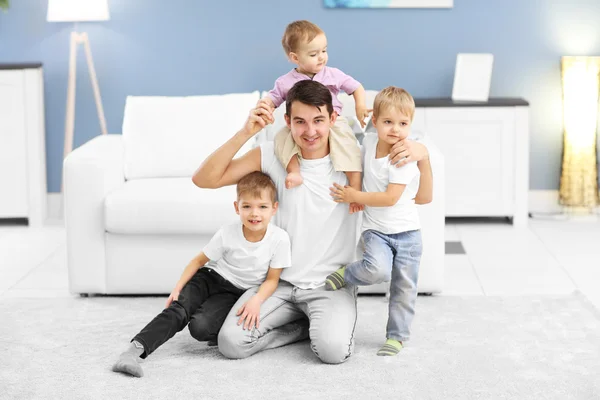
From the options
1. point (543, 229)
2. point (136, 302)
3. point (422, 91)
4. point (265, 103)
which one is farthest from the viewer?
point (422, 91)

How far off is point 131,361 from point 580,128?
306 centimetres

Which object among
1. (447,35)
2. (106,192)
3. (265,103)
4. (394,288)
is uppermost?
(447,35)

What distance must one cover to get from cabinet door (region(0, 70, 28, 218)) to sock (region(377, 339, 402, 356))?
2.67 m

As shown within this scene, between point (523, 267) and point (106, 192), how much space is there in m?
1.76

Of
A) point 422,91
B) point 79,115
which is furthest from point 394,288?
point 79,115

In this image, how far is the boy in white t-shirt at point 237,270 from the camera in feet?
9.27

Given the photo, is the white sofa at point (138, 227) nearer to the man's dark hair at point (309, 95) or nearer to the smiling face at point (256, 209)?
the smiling face at point (256, 209)

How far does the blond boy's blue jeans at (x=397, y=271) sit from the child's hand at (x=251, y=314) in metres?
0.29

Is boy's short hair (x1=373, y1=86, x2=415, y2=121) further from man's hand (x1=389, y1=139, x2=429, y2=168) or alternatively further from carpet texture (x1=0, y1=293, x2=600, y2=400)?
carpet texture (x1=0, y1=293, x2=600, y2=400)

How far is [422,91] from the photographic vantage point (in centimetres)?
505

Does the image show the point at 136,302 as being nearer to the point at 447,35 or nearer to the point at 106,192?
the point at 106,192

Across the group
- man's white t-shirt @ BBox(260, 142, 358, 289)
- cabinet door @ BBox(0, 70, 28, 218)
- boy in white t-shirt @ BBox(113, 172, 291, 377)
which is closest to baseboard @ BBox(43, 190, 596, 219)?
cabinet door @ BBox(0, 70, 28, 218)

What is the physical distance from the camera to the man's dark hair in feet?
9.04

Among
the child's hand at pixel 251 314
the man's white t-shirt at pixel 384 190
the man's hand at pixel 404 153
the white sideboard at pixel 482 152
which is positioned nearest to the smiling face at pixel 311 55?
the man's white t-shirt at pixel 384 190
